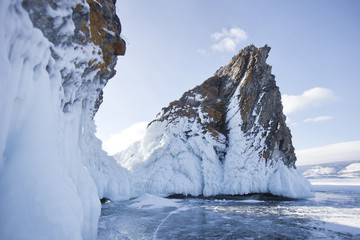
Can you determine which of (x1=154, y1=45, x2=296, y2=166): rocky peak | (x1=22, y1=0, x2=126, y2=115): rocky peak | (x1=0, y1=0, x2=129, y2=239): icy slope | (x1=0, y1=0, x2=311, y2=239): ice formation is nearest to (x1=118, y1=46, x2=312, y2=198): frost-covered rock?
(x1=154, y1=45, x2=296, y2=166): rocky peak

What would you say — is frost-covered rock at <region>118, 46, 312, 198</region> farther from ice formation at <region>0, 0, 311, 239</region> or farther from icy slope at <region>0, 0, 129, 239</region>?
icy slope at <region>0, 0, 129, 239</region>

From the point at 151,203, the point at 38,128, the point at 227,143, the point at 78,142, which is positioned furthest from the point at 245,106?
the point at 38,128

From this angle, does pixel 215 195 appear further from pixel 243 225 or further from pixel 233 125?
pixel 243 225

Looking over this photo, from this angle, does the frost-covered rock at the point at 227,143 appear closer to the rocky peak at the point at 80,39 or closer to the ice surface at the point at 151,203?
the ice surface at the point at 151,203

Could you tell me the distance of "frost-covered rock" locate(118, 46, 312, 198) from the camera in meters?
19.5

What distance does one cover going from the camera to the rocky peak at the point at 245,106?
68.0ft

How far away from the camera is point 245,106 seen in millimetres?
22125

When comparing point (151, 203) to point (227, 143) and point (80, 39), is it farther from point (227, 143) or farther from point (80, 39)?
point (80, 39)

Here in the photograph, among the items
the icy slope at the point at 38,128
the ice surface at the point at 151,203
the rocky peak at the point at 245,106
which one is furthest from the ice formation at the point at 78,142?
the ice surface at the point at 151,203

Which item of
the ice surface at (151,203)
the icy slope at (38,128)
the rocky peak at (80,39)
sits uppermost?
the rocky peak at (80,39)

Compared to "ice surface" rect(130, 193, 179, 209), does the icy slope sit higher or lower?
higher

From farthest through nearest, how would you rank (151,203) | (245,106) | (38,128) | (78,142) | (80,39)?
(245,106)
(151,203)
(78,142)
(80,39)
(38,128)

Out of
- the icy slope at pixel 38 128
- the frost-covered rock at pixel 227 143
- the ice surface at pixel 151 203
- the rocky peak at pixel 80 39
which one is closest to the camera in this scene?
the icy slope at pixel 38 128

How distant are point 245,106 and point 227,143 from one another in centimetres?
430
